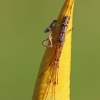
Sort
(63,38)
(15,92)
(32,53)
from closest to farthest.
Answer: (63,38), (15,92), (32,53)

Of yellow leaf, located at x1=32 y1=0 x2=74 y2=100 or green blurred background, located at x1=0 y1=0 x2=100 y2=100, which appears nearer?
yellow leaf, located at x1=32 y1=0 x2=74 y2=100

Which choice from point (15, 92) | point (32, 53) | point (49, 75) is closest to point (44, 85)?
point (49, 75)

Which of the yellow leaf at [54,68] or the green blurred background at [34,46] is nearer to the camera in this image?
the yellow leaf at [54,68]

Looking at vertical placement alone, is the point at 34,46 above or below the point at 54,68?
above

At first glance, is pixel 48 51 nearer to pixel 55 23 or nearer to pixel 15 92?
pixel 55 23

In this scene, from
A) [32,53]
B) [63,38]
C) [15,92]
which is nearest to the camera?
[63,38]

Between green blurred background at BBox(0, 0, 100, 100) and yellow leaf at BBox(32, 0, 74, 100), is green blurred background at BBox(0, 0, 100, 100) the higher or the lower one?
the higher one

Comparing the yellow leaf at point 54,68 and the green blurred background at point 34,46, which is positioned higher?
the green blurred background at point 34,46

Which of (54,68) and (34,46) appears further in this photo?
(34,46)
